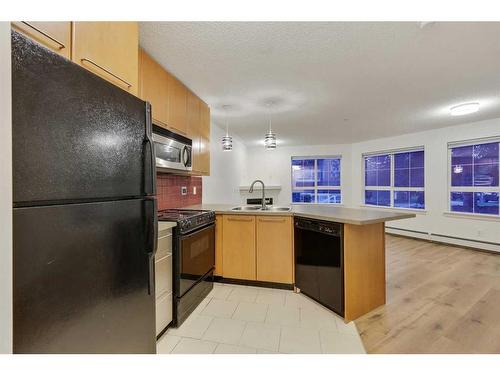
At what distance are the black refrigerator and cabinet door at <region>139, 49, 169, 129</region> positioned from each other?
93cm

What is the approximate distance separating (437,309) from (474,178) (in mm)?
3346

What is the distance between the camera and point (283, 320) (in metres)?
1.90

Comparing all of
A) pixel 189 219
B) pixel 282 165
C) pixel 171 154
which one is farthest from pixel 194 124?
pixel 282 165

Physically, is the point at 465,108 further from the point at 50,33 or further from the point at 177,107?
the point at 50,33

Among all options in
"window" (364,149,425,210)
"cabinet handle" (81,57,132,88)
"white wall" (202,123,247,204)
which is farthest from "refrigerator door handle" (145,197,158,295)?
"window" (364,149,425,210)

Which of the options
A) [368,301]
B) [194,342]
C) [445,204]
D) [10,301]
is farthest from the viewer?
[445,204]

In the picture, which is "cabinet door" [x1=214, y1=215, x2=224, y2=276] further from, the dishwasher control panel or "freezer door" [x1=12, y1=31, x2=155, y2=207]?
"freezer door" [x1=12, y1=31, x2=155, y2=207]

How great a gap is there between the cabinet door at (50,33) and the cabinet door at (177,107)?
3.77 ft

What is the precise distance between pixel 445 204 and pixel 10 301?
5.83 metres

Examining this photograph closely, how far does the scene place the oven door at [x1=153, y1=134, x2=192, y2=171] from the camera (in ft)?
6.40

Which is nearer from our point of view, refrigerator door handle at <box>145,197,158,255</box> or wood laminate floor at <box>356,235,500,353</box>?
→ refrigerator door handle at <box>145,197,158,255</box>

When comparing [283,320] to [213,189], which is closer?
[283,320]
